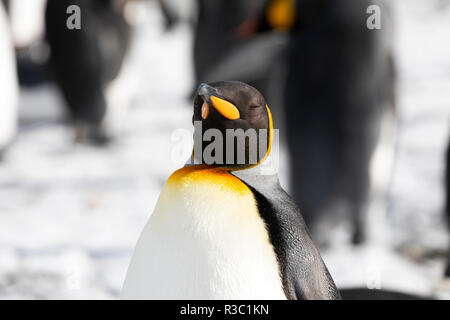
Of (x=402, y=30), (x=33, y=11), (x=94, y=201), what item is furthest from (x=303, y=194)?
(x=402, y=30)

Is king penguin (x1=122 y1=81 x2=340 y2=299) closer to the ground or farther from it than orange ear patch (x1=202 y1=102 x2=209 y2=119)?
closer to the ground

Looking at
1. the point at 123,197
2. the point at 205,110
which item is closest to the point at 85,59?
the point at 123,197

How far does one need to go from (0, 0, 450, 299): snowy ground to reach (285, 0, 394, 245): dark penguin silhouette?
13 cm

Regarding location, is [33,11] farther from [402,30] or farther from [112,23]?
[402,30]

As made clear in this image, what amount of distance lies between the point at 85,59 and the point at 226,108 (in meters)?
2.70

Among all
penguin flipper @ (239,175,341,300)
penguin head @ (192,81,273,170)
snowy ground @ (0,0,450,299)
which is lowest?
snowy ground @ (0,0,450,299)

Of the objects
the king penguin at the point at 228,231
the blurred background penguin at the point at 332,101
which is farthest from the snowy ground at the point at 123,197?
the king penguin at the point at 228,231

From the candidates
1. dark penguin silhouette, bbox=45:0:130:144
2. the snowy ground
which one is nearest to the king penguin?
the snowy ground

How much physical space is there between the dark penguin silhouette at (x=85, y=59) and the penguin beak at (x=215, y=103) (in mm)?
2607

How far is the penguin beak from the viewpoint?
97 centimetres

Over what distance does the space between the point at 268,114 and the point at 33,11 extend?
4795 mm

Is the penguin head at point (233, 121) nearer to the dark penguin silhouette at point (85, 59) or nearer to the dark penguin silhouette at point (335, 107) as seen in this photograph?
the dark penguin silhouette at point (335, 107)

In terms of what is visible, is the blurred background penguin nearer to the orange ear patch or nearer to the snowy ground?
the snowy ground

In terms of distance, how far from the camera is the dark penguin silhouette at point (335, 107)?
2.29m
